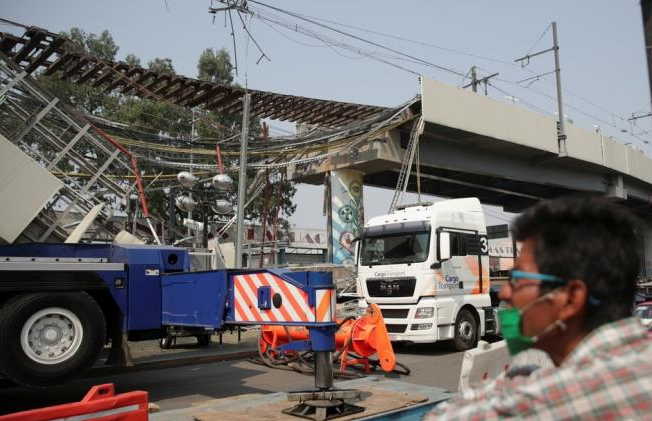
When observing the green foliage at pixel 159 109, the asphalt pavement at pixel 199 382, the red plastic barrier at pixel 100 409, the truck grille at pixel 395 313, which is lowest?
the asphalt pavement at pixel 199 382

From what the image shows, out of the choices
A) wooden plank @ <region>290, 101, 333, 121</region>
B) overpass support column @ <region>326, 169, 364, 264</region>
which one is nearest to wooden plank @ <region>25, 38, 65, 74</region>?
wooden plank @ <region>290, 101, 333, 121</region>

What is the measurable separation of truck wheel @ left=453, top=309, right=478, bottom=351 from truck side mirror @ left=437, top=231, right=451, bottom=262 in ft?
4.92

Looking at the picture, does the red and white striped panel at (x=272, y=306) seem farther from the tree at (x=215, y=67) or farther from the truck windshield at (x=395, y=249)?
the tree at (x=215, y=67)

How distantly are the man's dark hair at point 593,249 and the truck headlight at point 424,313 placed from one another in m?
10.3

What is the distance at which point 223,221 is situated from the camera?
1022 inches

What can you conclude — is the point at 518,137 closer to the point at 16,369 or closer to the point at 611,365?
the point at 16,369

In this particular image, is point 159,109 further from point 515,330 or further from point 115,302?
Result: point 515,330

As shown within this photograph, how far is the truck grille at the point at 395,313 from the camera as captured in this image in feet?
39.1

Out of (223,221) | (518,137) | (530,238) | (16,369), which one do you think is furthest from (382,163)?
(530,238)

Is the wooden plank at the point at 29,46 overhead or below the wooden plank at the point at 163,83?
below

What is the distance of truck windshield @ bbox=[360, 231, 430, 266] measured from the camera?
39.4 feet

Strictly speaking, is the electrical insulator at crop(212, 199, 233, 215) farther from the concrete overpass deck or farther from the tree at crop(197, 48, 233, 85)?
the tree at crop(197, 48, 233, 85)

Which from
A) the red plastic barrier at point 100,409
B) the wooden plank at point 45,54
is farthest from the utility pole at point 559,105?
the red plastic barrier at point 100,409

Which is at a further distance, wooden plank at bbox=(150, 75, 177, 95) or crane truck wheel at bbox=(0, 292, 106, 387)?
wooden plank at bbox=(150, 75, 177, 95)
